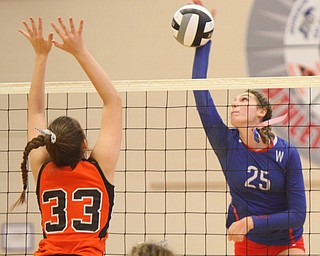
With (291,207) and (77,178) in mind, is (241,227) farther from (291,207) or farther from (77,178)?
(77,178)

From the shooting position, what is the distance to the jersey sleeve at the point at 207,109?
14.0 feet

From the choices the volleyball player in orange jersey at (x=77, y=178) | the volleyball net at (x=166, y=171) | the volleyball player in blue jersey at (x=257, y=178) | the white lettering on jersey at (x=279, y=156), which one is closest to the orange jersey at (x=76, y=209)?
the volleyball player in orange jersey at (x=77, y=178)

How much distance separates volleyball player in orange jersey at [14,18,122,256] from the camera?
268 centimetres

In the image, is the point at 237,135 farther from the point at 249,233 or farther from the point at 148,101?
the point at 148,101

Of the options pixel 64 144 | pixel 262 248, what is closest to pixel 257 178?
pixel 262 248

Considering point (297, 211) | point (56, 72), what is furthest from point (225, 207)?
point (297, 211)

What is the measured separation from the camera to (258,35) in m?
6.82

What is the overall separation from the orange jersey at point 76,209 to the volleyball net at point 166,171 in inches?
149

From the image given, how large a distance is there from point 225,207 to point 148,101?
3.86ft

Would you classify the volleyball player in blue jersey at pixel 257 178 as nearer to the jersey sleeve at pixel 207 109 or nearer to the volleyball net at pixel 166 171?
the jersey sleeve at pixel 207 109

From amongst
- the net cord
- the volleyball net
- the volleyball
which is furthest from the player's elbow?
the volleyball net

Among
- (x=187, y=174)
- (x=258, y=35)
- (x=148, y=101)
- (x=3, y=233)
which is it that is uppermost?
(x=258, y=35)

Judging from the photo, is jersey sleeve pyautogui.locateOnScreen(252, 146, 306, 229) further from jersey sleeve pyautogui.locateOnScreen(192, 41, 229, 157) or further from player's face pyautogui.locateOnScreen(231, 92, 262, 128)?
jersey sleeve pyautogui.locateOnScreen(192, 41, 229, 157)

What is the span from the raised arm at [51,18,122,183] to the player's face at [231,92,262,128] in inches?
67.2
